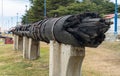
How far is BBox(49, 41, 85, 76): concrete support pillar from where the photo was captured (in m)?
7.30

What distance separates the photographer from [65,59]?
7629mm

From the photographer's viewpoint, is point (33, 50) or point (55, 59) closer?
point (55, 59)

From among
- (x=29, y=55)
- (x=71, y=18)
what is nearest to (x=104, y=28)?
(x=71, y=18)

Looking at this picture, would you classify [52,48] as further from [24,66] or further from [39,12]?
[39,12]

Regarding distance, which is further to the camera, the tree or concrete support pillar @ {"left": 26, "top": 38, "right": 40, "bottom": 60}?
the tree

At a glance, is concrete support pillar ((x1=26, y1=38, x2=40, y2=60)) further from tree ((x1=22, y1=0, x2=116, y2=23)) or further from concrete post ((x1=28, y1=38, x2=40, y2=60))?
tree ((x1=22, y1=0, x2=116, y2=23))

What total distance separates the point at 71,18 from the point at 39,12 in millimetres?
41632

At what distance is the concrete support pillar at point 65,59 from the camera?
7.30 metres

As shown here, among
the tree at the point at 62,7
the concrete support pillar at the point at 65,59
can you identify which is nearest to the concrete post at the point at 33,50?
the concrete support pillar at the point at 65,59

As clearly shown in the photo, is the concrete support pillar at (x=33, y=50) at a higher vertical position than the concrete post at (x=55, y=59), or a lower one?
lower

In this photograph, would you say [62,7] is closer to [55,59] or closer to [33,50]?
[33,50]

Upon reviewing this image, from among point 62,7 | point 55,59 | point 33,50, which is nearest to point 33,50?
point 33,50

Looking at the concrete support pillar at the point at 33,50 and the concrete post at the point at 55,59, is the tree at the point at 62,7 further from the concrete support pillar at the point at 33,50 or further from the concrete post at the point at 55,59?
the concrete post at the point at 55,59

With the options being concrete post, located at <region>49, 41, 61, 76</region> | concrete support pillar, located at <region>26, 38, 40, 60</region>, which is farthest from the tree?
concrete post, located at <region>49, 41, 61, 76</region>
